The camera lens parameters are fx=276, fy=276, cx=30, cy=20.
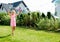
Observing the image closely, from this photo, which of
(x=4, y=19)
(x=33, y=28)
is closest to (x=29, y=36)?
(x=33, y=28)

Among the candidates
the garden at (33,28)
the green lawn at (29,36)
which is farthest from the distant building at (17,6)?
the green lawn at (29,36)

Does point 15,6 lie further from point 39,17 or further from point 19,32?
point 19,32

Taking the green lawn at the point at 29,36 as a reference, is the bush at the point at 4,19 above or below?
above

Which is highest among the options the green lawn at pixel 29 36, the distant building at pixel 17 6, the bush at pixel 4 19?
the distant building at pixel 17 6

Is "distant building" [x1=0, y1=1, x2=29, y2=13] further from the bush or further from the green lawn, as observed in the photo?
the green lawn

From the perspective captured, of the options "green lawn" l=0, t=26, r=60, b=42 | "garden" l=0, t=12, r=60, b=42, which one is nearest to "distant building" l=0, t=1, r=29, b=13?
"garden" l=0, t=12, r=60, b=42

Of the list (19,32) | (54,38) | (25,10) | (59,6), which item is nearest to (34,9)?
(25,10)

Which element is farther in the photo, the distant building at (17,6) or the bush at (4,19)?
the distant building at (17,6)

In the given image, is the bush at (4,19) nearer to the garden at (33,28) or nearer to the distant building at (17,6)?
the garden at (33,28)

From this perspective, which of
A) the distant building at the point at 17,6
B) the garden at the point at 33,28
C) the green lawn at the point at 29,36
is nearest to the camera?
the green lawn at the point at 29,36

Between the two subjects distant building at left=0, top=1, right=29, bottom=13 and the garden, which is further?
distant building at left=0, top=1, right=29, bottom=13

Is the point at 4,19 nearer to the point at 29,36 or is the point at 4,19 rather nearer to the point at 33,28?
the point at 33,28

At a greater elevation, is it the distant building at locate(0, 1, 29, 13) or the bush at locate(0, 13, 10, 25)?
the distant building at locate(0, 1, 29, 13)

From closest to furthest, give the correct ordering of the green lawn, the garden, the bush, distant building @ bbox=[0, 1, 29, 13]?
the green lawn, the garden, the bush, distant building @ bbox=[0, 1, 29, 13]
